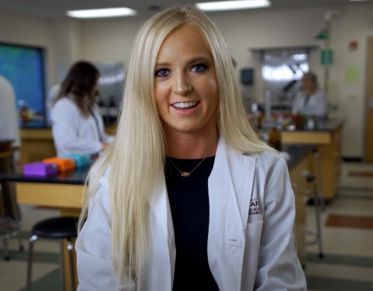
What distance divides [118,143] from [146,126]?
10 cm

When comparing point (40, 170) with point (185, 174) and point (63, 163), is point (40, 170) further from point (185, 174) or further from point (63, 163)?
point (185, 174)

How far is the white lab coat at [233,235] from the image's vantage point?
1.19 metres

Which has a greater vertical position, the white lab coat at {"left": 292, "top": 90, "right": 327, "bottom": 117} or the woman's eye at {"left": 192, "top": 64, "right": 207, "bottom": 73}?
the woman's eye at {"left": 192, "top": 64, "right": 207, "bottom": 73}

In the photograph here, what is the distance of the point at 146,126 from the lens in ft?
4.08

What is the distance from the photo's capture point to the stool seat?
2.30 meters

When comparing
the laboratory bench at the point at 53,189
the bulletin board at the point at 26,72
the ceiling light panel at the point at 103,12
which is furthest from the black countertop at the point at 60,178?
the bulletin board at the point at 26,72

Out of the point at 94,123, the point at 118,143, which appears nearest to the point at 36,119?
the point at 94,123

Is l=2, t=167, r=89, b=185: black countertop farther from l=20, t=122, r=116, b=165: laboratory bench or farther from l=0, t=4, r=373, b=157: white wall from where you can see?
l=0, t=4, r=373, b=157: white wall

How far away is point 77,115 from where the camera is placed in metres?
3.33

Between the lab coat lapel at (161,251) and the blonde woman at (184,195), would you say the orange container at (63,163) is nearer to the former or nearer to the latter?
the blonde woman at (184,195)

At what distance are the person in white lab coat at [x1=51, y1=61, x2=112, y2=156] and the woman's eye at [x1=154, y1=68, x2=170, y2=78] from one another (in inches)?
83.9

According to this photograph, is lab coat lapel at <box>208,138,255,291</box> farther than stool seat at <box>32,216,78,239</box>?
No

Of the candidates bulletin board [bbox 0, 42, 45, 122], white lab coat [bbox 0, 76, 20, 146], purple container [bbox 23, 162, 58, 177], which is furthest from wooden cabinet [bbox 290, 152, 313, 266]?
bulletin board [bbox 0, 42, 45, 122]

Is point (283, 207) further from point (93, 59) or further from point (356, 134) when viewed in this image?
point (93, 59)
